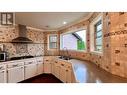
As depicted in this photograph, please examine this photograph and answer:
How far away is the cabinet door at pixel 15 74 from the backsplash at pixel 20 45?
71 cm

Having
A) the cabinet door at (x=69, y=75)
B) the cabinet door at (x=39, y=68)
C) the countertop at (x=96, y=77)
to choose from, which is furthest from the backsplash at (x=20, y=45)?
the countertop at (x=96, y=77)

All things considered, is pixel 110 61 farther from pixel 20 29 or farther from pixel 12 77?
pixel 20 29

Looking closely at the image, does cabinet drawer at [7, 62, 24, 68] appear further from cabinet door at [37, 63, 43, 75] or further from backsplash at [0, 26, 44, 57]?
cabinet door at [37, 63, 43, 75]

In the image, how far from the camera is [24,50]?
4.52m

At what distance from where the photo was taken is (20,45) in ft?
14.2

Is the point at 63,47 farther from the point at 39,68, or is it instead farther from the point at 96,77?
the point at 96,77

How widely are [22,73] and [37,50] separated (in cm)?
153

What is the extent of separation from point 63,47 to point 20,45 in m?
1.82

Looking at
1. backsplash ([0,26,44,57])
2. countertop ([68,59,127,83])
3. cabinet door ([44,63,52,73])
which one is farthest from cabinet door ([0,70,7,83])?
countertop ([68,59,127,83])

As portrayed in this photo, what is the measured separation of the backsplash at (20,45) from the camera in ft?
12.6

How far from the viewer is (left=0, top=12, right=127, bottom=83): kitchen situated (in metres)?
1.61

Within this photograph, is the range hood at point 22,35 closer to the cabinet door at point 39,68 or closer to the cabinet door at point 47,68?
the cabinet door at point 39,68

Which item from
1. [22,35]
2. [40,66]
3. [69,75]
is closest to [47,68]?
[40,66]
